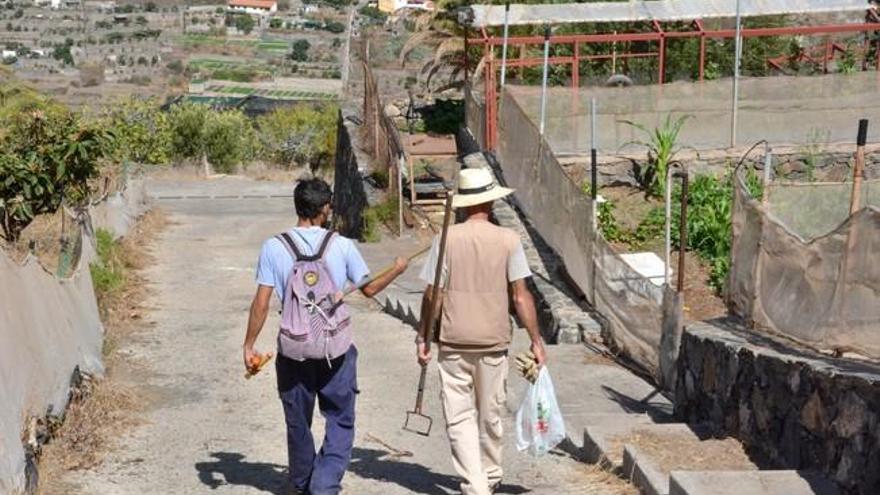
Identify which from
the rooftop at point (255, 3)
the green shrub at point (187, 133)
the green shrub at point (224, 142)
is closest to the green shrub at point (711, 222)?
the green shrub at point (224, 142)

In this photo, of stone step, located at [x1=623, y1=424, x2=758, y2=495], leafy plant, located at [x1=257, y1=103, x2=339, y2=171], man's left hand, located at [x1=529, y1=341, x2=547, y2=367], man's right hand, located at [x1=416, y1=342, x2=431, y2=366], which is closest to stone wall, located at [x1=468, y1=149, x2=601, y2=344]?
stone step, located at [x1=623, y1=424, x2=758, y2=495]

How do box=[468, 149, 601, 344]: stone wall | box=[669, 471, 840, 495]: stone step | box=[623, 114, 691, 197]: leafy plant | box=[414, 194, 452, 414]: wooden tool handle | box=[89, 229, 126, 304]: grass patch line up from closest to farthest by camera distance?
box=[669, 471, 840, 495]: stone step, box=[414, 194, 452, 414]: wooden tool handle, box=[468, 149, 601, 344]: stone wall, box=[89, 229, 126, 304]: grass patch, box=[623, 114, 691, 197]: leafy plant

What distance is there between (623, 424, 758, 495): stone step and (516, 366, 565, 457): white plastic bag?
1.39 ft

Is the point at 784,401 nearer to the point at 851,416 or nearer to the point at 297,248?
the point at 851,416

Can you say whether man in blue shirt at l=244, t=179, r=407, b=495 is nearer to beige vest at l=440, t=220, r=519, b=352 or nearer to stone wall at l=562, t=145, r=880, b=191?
beige vest at l=440, t=220, r=519, b=352

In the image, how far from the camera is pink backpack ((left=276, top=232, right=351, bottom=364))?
6.95 meters

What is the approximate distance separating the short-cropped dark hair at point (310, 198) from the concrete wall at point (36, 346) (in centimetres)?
175

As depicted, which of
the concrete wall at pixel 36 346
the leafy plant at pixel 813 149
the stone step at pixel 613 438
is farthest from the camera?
the leafy plant at pixel 813 149

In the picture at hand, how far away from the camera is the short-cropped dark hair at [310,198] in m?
7.01

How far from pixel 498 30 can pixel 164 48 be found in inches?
4713

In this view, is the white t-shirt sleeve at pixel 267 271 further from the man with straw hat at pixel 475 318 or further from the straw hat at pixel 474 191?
the straw hat at pixel 474 191

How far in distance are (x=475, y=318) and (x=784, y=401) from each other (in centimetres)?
167

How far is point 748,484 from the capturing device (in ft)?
20.7

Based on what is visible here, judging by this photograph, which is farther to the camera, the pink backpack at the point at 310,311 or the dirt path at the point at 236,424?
the dirt path at the point at 236,424
